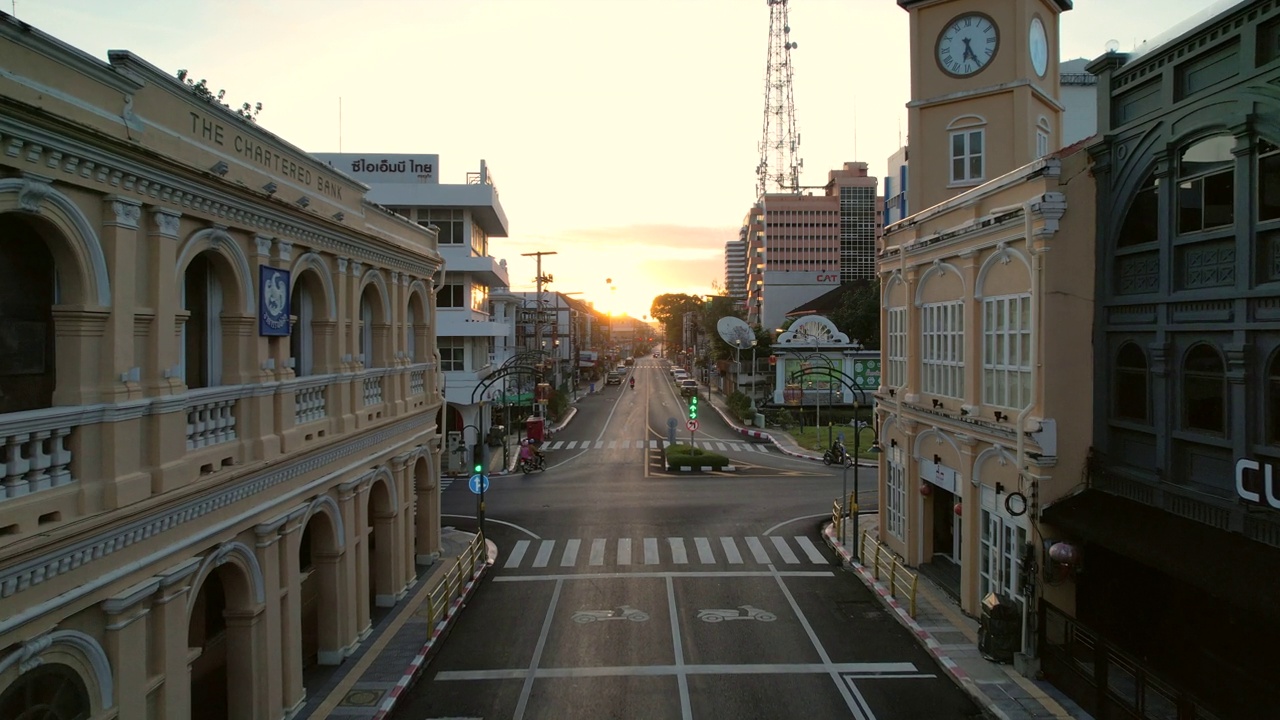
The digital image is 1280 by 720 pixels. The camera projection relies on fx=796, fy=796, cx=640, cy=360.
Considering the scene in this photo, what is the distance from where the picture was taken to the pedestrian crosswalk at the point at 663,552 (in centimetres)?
Answer: 2420

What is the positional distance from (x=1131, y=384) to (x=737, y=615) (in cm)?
1001

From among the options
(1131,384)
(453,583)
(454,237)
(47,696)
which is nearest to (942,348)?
(1131,384)

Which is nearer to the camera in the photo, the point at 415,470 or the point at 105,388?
the point at 105,388

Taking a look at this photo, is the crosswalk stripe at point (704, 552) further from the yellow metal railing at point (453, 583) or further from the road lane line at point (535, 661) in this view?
the yellow metal railing at point (453, 583)

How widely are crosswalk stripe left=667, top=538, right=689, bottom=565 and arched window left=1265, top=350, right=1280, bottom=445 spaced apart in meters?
15.6

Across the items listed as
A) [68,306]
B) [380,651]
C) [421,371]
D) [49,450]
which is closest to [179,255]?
[68,306]

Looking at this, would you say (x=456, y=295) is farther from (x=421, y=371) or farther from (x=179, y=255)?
(x=179, y=255)

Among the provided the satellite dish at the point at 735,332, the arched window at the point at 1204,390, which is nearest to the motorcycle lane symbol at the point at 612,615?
the arched window at the point at 1204,390

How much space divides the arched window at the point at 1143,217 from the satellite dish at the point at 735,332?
54367 mm

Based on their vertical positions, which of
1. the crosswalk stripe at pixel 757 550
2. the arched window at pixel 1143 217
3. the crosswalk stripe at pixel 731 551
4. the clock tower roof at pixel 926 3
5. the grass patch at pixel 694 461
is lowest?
the crosswalk stripe at pixel 757 550

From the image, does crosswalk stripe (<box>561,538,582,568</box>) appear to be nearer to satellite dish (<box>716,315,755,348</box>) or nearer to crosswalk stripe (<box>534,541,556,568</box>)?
crosswalk stripe (<box>534,541,556,568</box>)

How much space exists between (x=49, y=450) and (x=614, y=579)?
1583 centimetres

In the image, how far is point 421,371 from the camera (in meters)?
23.4

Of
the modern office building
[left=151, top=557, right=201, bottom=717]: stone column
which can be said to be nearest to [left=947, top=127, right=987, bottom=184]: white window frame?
[left=151, top=557, right=201, bottom=717]: stone column
